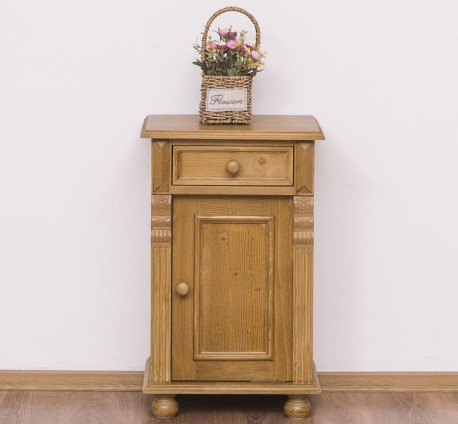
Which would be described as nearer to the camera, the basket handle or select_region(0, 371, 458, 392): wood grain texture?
the basket handle

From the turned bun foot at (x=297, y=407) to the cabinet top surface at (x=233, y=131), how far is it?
807mm

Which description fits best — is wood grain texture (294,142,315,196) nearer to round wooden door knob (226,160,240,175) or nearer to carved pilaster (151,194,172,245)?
round wooden door knob (226,160,240,175)

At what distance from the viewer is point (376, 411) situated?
3.67 metres

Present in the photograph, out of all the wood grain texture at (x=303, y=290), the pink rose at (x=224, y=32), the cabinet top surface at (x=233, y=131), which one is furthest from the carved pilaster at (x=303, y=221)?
the pink rose at (x=224, y=32)

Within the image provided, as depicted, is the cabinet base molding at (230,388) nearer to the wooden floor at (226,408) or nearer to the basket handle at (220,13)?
the wooden floor at (226,408)

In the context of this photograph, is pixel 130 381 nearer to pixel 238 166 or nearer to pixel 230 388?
pixel 230 388

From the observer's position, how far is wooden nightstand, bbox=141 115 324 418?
3.44 metres

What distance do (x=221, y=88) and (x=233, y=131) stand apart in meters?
0.16

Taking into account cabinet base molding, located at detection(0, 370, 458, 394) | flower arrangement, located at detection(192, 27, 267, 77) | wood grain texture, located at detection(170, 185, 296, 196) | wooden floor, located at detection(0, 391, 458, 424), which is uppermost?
flower arrangement, located at detection(192, 27, 267, 77)

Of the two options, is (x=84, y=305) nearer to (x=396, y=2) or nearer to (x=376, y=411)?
(x=376, y=411)

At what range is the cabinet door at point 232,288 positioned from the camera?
349 cm

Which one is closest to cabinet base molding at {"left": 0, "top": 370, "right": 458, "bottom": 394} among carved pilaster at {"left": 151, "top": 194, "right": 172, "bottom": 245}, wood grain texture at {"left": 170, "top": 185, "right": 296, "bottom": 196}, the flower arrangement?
carved pilaster at {"left": 151, "top": 194, "right": 172, "bottom": 245}

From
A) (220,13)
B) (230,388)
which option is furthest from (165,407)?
(220,13)

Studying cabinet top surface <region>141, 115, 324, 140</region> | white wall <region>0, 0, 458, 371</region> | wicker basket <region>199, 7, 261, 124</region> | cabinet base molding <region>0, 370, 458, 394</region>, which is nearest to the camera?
cabinet top surface <region>141, 115, 324, 140</region>
